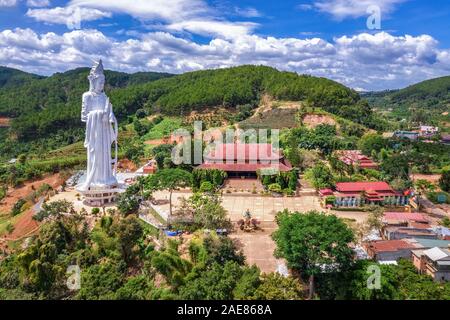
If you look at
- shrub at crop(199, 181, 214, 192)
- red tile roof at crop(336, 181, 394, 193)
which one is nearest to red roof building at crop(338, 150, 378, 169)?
red tile roof at crop(336, 181, 394, 193)

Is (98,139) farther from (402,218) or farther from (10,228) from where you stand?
(402,218)

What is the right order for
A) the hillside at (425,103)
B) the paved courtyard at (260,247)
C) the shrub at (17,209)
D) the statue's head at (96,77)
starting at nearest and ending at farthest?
1. the paved courtyard at (260,247)
2. the statue's head at (96,77)
3. the shrub at (17,209)
4. the hillside at (425,103)

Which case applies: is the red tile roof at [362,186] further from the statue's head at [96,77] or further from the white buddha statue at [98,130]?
the statue's head at [96,77]

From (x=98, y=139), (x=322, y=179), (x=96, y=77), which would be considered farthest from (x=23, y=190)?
(x=322, y=179)

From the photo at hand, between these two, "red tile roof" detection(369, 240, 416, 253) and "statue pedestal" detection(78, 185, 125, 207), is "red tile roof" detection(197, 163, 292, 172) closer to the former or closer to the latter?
"statue pedestal" detection(78, 185, 125, 207)

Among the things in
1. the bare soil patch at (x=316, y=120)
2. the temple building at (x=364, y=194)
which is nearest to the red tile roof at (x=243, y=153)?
the temple building at (x=364, y=194)
